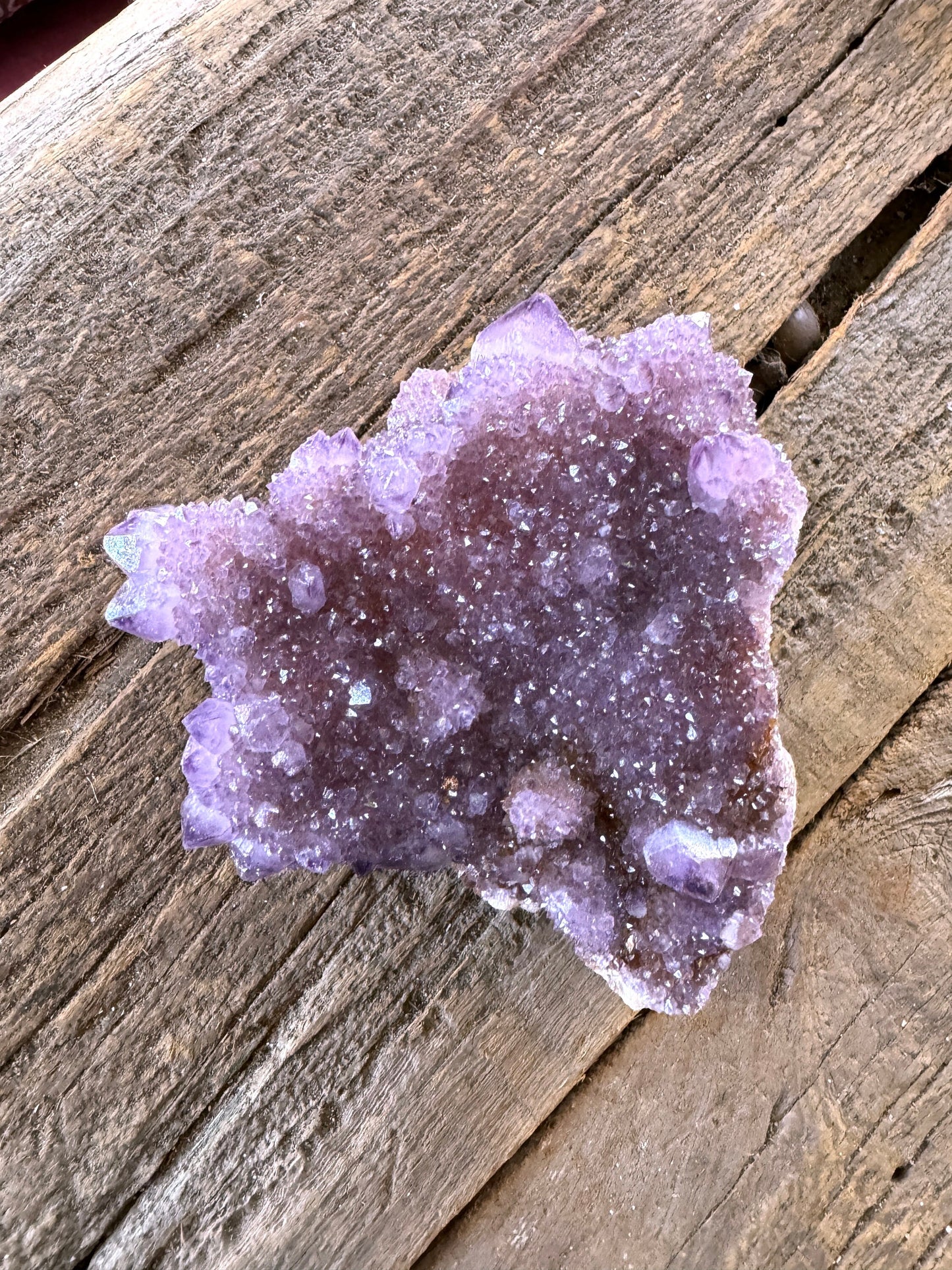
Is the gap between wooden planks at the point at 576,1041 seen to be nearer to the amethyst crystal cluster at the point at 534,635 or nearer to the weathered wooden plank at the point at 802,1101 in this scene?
the weathered wooden plank at the point at 802,1101

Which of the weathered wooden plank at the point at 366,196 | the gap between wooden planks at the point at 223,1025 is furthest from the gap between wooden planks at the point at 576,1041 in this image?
the weathered wooden plank at the point at 366,196

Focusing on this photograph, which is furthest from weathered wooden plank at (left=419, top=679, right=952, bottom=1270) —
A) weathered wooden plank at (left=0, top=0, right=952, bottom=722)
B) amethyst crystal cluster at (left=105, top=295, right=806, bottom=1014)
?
weathered wooden plank at (left=0, top=0, right=952, bottom=722)

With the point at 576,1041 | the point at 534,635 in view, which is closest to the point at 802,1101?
the point at 576,1041

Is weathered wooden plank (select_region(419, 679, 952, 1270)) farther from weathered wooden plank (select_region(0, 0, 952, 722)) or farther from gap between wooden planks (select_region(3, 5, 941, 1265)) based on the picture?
weathered wooden plank (select_region(0, 0, 952, 722))

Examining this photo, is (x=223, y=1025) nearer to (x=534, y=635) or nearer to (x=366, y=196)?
(x=534, y=635)

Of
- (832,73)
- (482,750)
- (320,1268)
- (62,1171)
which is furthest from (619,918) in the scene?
(832,73)

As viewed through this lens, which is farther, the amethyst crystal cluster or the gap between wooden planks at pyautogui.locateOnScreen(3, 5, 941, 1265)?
the gap between wooden planks at pyautogui.locateOnScreen(3, 5, 941, 1265)
